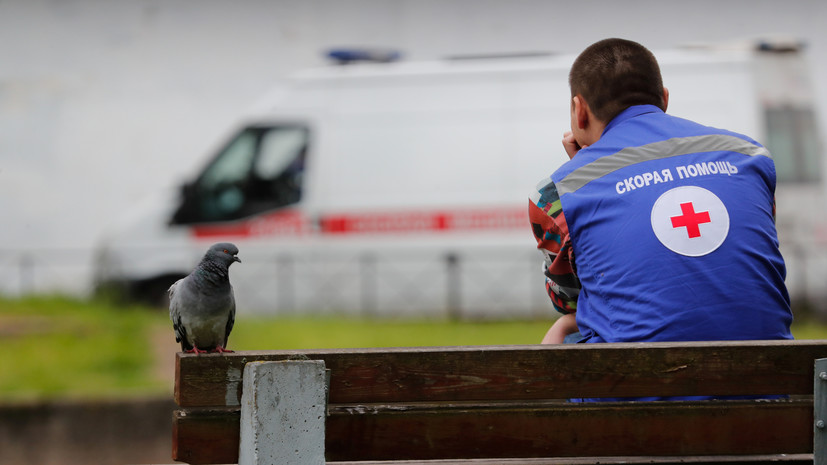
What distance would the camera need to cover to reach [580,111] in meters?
2.61

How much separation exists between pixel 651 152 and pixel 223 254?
5.04 feet

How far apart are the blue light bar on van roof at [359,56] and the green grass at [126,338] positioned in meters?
2.84

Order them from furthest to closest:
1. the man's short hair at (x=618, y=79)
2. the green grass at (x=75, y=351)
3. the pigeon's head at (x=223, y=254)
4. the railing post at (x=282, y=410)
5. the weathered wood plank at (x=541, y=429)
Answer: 1. the green grass at (x=75, y=351)
2. the pigeon's head at (x=223, y=254)
3. the man's short hair at (x=618, y=79)
4. the weathered wood plank at (x=541, y=429)
5. the railing post at (x=282, y=410)

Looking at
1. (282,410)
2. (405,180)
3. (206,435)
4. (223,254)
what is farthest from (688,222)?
(405,180)

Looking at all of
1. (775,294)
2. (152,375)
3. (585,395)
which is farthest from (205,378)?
(152,375)

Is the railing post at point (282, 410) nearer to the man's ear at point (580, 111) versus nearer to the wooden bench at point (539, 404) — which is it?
the wooden bench at point (539, 404)

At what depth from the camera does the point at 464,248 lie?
10.3 metres

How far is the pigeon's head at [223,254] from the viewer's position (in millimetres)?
3189

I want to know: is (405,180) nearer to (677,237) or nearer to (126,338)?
(126,338)

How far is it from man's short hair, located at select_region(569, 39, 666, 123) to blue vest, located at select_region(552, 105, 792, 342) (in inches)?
7.6

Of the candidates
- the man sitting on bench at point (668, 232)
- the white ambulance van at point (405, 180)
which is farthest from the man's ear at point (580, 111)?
the white ambulance van at point (405, 180)

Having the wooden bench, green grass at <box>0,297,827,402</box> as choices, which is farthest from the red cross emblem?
green grass at <box>0,297,827,402</box>

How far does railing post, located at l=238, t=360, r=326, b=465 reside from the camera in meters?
1.97

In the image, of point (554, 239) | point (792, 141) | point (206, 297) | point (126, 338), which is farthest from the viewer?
point (792, 141)
